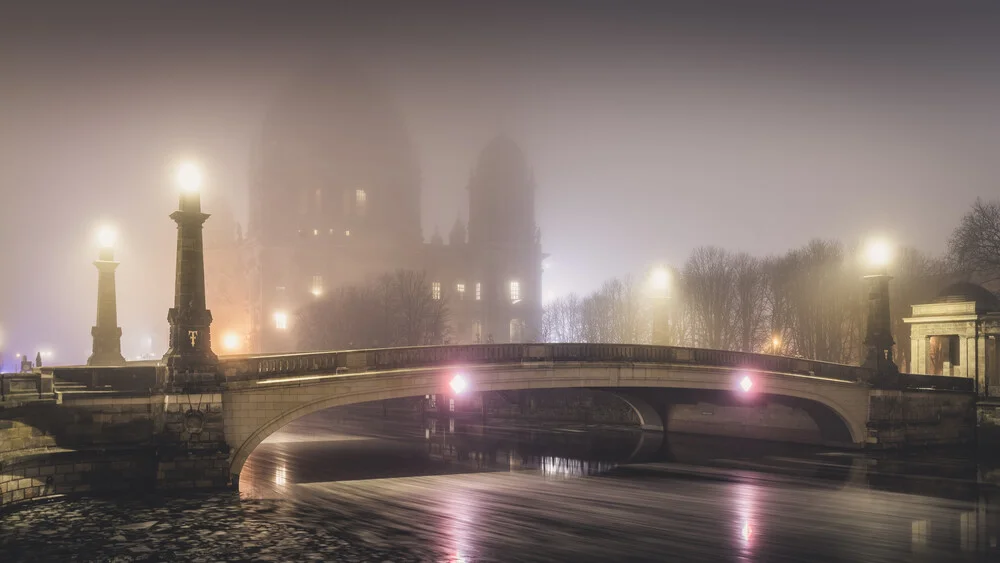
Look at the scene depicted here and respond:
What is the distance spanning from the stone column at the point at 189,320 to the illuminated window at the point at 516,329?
10572 centimetres

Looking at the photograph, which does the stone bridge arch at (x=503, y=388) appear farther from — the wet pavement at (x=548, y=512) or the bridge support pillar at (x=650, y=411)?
the wet pavement at (x=548, y=512)

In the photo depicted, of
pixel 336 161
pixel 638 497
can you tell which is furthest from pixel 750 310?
pixel 336 161

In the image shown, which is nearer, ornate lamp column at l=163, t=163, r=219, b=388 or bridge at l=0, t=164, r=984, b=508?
bridge at l=0, t=164, r=984, b=508

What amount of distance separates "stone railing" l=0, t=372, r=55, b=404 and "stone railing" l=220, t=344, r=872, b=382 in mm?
5941

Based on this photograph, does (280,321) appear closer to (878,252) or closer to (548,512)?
(878,252)

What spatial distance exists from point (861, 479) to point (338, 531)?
24.1m

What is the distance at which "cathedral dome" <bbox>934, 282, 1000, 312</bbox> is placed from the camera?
5672 cm

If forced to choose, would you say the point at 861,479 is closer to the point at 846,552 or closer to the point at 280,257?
the point at 846,552

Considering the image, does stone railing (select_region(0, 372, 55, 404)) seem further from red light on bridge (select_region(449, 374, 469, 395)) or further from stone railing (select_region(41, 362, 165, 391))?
red light on bridge (select_region(449, 374, 469, 395))

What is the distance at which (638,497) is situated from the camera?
35.2 meters

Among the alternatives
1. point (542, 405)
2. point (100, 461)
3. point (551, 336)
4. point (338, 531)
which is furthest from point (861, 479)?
point (551, 336)

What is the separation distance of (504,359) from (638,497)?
8.80 meters

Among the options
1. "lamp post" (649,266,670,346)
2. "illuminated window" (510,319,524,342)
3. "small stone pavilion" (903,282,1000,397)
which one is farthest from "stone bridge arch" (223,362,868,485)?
"illuminated window" (510,319,524,342)

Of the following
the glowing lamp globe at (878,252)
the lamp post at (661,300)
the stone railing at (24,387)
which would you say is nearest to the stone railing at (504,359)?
the stone railing at (24,387)
